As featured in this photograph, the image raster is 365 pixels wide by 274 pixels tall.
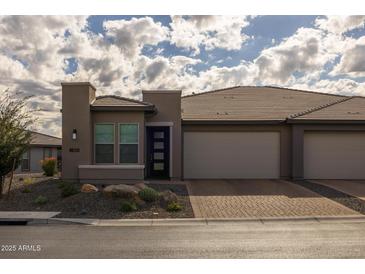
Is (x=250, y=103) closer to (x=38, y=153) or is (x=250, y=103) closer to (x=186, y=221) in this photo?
(x=186, y=221)

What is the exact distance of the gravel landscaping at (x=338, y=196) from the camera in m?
11.4

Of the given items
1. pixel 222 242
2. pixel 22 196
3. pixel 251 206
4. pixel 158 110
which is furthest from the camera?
pixel 158 110

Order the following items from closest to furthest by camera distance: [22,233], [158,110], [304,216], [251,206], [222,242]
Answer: [222,242] → [22,233] → [304,216] → [251,206] → [158,110]

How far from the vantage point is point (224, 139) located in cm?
1839

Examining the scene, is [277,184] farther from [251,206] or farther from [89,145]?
[89,145]

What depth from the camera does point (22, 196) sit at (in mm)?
12805

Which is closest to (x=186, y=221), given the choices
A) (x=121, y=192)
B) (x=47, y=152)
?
(x=121, y=192)

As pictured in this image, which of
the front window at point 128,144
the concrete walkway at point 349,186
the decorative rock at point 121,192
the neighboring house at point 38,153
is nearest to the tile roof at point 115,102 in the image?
the front window at point 128,144

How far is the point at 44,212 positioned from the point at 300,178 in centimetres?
1231

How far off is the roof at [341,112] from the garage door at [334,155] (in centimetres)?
84

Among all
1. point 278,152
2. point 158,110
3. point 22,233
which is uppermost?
point 158,110

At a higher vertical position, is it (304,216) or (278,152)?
(278,152)

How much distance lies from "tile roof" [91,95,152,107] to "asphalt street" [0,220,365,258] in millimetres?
7742

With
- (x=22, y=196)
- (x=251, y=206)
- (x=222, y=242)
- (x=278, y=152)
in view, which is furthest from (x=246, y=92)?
(x=222, y=242)
